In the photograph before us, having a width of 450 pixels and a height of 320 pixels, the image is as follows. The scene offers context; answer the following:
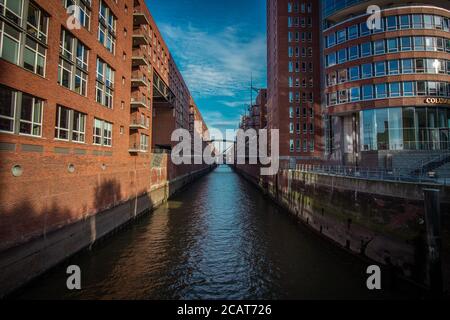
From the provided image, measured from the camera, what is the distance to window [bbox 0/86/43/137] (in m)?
9.77

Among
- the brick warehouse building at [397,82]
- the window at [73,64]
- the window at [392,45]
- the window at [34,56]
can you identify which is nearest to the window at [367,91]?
the brick warehouse building at [397,82]

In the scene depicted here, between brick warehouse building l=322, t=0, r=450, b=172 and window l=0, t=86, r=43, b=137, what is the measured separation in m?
29.5

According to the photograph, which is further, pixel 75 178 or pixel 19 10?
pixel 75 178

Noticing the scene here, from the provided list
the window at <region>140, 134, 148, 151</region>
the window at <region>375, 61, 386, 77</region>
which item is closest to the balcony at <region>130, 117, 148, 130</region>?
the window at <region>140, 134, 148, 151</region>

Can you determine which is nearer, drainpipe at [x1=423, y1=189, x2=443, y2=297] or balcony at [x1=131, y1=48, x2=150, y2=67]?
drainpipe at [x1=423, y1=189, x2=443, y2=297]

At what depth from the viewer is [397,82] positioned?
28.5 m

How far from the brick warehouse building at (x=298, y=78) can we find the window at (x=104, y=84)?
105 feet

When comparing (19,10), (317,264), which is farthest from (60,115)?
(317,264)

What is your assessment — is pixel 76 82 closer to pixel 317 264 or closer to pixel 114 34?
pixel 114 34

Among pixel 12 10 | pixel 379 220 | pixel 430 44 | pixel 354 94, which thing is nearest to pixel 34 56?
pixel 12 10

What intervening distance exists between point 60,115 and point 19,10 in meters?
4.92

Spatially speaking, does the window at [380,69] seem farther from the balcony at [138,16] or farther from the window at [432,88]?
the balcony at [138,16]

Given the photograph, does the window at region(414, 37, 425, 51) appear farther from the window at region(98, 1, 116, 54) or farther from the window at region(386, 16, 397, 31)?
the window at region(98, 1, 116, 54)
